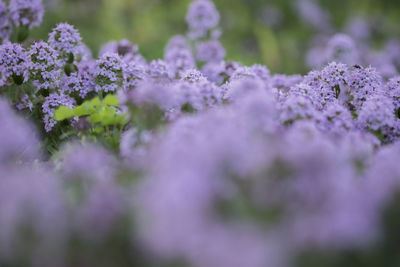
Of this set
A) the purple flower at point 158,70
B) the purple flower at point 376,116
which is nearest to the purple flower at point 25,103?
the purple flower at point 158,70

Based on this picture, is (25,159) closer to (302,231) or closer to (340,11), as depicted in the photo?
(302,231)

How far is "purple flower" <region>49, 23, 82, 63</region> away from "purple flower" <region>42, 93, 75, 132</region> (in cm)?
38

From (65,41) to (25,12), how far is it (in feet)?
2.05

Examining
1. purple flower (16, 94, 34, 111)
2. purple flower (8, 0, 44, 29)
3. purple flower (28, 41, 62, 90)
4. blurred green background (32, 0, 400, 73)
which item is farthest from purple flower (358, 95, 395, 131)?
blurred green background (32, 0, 400, 73)

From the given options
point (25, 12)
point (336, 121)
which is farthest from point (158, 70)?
point (336, 121)

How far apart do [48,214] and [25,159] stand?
1.00m

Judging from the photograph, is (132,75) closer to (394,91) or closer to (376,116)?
(376,116)

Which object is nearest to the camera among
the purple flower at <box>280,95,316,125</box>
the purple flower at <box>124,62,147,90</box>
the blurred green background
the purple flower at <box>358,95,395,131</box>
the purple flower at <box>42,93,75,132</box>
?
the purple flower at <box>280,95,316,125</box>

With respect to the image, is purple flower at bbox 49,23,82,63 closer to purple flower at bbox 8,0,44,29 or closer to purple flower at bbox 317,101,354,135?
purple flower at bbox 8,0,44,29

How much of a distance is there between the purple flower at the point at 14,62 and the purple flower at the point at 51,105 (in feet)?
0.77

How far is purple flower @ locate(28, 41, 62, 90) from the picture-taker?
2361mm

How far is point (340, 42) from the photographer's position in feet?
13.3

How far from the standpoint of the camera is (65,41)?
2.62 metres

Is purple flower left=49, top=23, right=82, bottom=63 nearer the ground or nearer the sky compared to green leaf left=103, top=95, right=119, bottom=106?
nearer the sky
